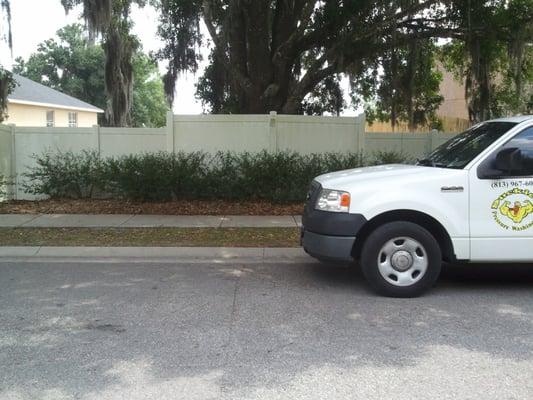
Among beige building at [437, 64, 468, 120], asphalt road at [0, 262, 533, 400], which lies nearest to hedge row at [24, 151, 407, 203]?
asphalt road at [0, 262, 533, 400]

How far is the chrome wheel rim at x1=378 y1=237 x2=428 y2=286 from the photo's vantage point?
6.31 m

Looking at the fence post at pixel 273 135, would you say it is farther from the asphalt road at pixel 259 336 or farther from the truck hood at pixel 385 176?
the truck hood at pixel 385 176

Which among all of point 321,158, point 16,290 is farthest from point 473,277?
point 321,158

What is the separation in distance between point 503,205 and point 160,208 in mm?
8049

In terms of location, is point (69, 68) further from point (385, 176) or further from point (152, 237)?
point (385, 176)

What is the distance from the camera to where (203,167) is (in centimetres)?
1357

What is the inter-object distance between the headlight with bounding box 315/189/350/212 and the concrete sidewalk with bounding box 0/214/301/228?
4243 millimetres

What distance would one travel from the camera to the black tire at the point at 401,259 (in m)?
6.28

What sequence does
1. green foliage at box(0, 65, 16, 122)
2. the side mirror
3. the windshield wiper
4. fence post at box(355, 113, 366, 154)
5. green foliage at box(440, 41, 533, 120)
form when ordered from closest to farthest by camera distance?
A: the side mirror, the windshield wiper, fence post at box(355, 113, 366, 154), green foliage at box(0, 65, 16, 122), green foliage at box(440, 41, 533, 120)

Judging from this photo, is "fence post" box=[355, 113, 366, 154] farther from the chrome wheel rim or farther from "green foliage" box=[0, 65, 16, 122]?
"green foliage" box=[0, 65, 16, 122]

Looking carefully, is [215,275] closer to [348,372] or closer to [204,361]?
[204,361]

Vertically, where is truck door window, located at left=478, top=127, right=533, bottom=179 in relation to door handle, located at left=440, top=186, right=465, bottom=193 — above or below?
above

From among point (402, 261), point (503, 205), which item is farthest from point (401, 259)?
point (503, 205)

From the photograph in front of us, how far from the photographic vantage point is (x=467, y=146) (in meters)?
6.79
